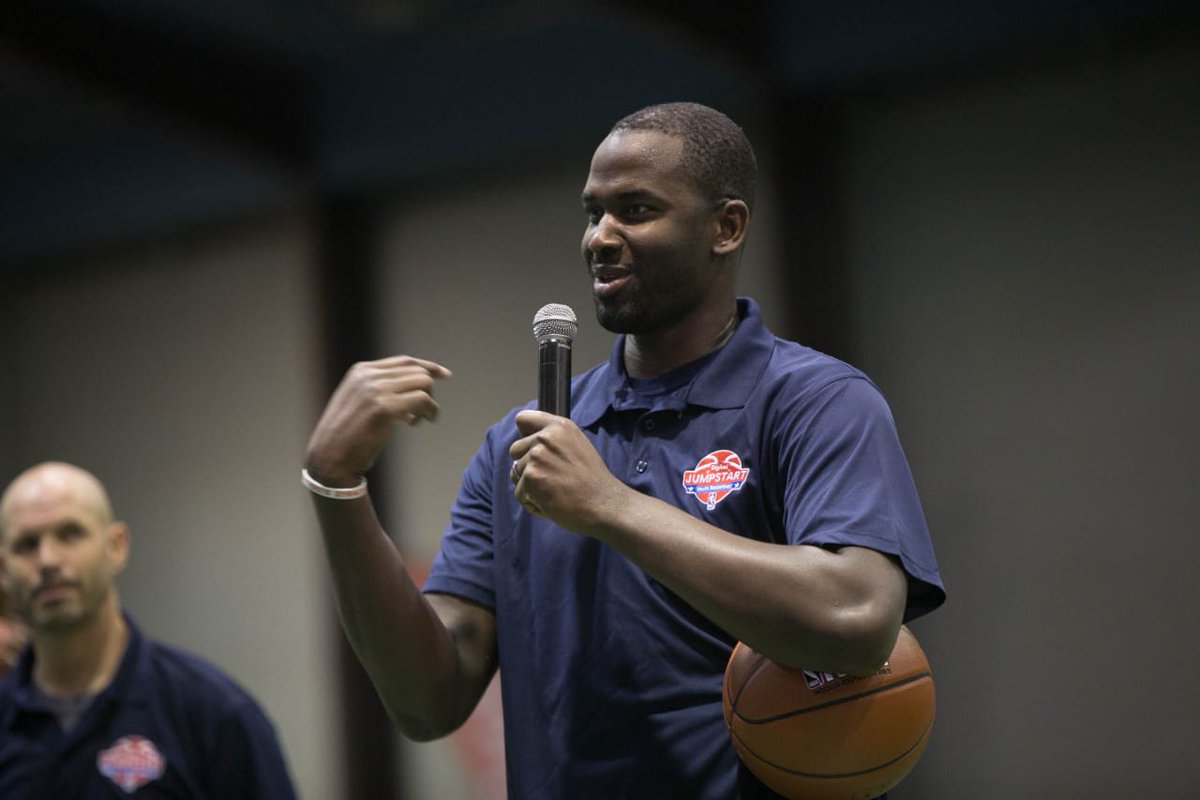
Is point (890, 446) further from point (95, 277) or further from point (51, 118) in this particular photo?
point (95, 277)

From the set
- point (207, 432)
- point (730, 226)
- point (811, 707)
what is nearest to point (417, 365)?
point (730, 226)

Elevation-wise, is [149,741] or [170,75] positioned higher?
[170,75]

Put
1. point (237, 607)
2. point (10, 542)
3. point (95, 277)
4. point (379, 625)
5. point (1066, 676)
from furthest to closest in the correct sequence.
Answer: point (95, 277) < point (237, 607) < point (1066, 676) < point (10, 542) < point (379, 625)

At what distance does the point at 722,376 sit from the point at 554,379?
0.29 m

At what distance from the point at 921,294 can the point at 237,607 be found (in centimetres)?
344

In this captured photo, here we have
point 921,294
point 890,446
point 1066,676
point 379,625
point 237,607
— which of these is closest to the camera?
point 890,446

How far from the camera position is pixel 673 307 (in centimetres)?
216

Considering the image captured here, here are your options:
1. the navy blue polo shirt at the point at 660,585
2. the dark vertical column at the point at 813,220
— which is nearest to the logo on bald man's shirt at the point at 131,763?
the navy blue polo shirt at the point at 660,585

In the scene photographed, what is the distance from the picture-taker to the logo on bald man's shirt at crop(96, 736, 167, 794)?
3.44 metres

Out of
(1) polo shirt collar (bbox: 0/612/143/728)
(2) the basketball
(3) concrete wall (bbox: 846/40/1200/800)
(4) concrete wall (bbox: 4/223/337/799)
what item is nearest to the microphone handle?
(2) the basketball

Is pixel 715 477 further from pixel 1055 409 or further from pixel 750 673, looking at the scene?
pixel 1055 409

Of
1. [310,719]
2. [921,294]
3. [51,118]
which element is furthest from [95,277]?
[921,294]

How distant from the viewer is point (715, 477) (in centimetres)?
203

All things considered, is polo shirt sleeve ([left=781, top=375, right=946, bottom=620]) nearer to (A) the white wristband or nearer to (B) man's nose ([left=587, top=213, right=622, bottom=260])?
(B) man's nose ([left=587, top=213, right=622, bottom=260])
